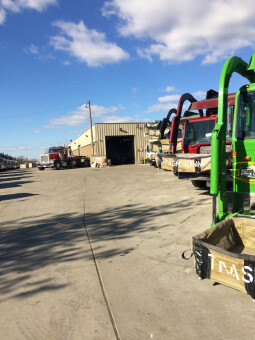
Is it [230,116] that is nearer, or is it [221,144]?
[221,144]

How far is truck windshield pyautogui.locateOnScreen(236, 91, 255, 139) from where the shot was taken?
470cm

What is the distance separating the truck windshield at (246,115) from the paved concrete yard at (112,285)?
2.04 m

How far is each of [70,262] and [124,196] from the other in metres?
5.52

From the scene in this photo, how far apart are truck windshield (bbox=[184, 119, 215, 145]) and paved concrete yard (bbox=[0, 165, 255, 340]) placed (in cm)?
395

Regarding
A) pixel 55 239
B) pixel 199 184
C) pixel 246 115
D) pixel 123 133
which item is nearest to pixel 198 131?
pixel 199 184

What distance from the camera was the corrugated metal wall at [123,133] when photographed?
3625 cm

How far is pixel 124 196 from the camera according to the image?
944cm

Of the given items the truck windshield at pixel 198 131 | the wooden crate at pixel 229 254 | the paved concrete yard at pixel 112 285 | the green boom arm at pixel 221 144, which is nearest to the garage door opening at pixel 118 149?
the truck windshield at pixel 198 131

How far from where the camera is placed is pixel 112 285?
10.7 feet

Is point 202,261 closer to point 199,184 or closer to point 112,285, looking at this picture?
point 112,285

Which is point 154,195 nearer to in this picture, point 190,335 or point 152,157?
point 190,335

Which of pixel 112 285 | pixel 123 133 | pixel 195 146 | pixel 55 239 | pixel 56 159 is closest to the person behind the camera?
pixel 112 285

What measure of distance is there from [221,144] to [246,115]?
1099 millimetres

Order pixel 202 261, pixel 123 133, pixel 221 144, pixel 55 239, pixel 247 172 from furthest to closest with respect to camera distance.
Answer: pixel 123 133 < pixel 55 239 < pixel 247 172 < pixel 221 144 < pixel 202 261
